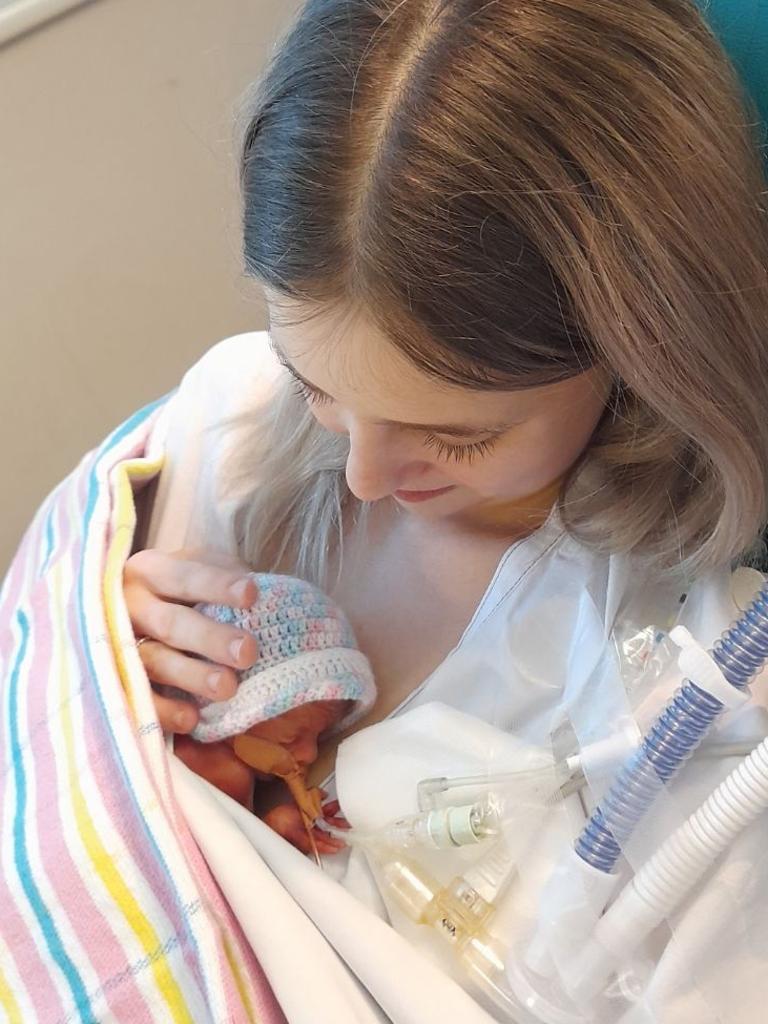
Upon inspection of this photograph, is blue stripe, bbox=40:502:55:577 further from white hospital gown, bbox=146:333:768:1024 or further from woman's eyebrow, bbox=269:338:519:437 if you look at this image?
woman's eyebrow, bbox=269:338:519:437

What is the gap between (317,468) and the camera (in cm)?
81

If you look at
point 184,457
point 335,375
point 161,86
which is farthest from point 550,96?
Answer: point 161,86

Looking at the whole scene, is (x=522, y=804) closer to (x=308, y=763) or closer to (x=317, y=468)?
(x=308, y=763)

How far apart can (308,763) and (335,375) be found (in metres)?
0.33

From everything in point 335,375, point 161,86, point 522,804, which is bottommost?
point 522,804

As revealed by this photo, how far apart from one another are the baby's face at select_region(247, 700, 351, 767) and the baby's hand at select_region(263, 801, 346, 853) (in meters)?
0.04

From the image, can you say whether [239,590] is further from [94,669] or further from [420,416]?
[420,416]

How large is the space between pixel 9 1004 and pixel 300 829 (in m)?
0.22

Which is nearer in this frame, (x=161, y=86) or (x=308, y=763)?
(x=308, y=763)

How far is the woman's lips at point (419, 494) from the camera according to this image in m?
0.66

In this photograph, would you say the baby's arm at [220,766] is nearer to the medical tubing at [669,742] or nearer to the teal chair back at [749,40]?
the medical tubing at [669,742]

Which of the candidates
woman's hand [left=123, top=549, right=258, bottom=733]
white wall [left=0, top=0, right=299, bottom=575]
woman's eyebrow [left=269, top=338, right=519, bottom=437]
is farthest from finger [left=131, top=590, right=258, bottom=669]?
white wall [left=0, top=0, right=299, bottom=575]

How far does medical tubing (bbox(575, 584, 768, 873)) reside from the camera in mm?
489

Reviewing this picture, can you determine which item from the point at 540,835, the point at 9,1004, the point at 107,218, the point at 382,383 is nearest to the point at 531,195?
the point at 382,383
